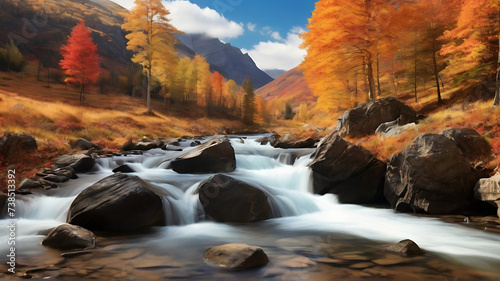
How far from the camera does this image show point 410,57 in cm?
2159

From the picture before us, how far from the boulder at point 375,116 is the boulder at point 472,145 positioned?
5113 millimetres

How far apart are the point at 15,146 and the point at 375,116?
1527 cm

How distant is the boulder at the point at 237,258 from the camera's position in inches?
171

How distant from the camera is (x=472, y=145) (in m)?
8.66

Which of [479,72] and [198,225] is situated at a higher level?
[479,72]

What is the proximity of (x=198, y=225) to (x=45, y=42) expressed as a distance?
90.2 meters

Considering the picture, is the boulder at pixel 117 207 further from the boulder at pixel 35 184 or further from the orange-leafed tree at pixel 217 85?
the orange-leafed tree at pixel 217 85

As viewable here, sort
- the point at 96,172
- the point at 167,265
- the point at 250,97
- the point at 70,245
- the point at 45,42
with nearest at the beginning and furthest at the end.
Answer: the point at 167,265, the point at 70,245, the point at 96,172, the point at 250,97, the point at 45,42

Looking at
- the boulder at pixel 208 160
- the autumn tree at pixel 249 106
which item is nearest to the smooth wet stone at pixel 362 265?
the boulder at pixel 208 160

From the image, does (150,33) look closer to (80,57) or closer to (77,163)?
(80,57)

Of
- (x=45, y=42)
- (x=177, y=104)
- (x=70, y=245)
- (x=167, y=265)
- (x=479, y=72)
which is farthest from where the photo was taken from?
(x=45, y=42)

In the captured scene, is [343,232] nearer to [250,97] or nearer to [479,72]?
[479,72]

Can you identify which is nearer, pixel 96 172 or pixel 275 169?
pixel 96 172

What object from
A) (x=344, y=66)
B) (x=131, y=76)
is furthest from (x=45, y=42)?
(x=344, y=66)
